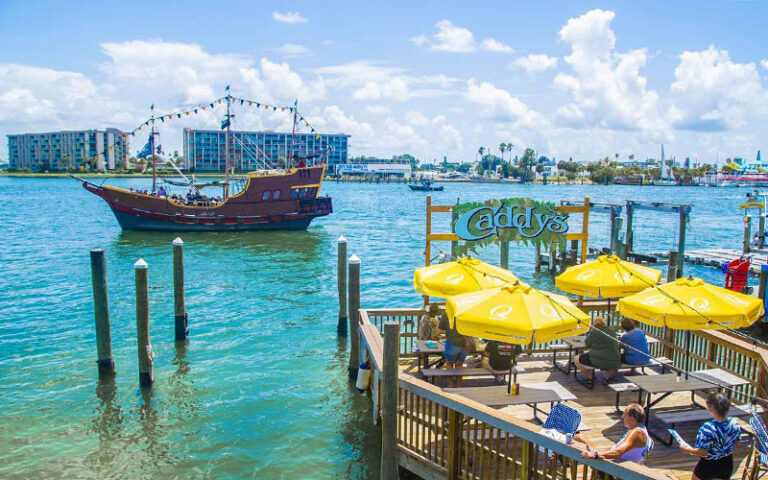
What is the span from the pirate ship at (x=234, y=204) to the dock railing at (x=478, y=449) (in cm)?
3887

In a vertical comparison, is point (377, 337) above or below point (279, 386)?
above

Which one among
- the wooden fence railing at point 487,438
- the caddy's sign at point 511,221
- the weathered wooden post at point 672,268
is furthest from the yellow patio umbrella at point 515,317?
the weathered wooden post at point 672,268

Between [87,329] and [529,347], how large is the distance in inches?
561

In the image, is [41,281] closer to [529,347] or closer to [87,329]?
[87,329]

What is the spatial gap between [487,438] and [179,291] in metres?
11.2

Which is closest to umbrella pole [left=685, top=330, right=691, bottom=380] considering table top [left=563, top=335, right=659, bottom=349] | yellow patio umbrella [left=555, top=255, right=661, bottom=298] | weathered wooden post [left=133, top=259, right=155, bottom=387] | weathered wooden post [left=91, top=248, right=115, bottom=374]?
table top [left=563, top=335, right=659, bottom=349]

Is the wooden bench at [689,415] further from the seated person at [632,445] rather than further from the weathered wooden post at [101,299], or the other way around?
the weathered wooden post at [101,299]

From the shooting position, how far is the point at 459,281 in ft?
32.9

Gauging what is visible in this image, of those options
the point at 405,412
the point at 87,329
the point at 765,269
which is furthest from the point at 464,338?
the point at 87,329

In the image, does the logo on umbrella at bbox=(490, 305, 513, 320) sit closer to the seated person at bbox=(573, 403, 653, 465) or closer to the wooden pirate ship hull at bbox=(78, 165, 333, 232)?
the seated person at bbox=(573, 403, 653, 465)

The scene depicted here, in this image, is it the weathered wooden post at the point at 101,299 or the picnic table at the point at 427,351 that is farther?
the weathered wooden post at the point at 101,299

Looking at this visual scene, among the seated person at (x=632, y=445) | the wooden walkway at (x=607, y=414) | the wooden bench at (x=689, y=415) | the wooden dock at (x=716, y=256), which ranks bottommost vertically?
the wooden dock at (x=716, y=256)

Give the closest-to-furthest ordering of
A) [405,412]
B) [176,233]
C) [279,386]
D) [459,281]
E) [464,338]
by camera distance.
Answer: [405,412] < [464,338] < [459,281] < [279,386] < [176,233]

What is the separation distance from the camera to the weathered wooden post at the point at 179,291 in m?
15.6
